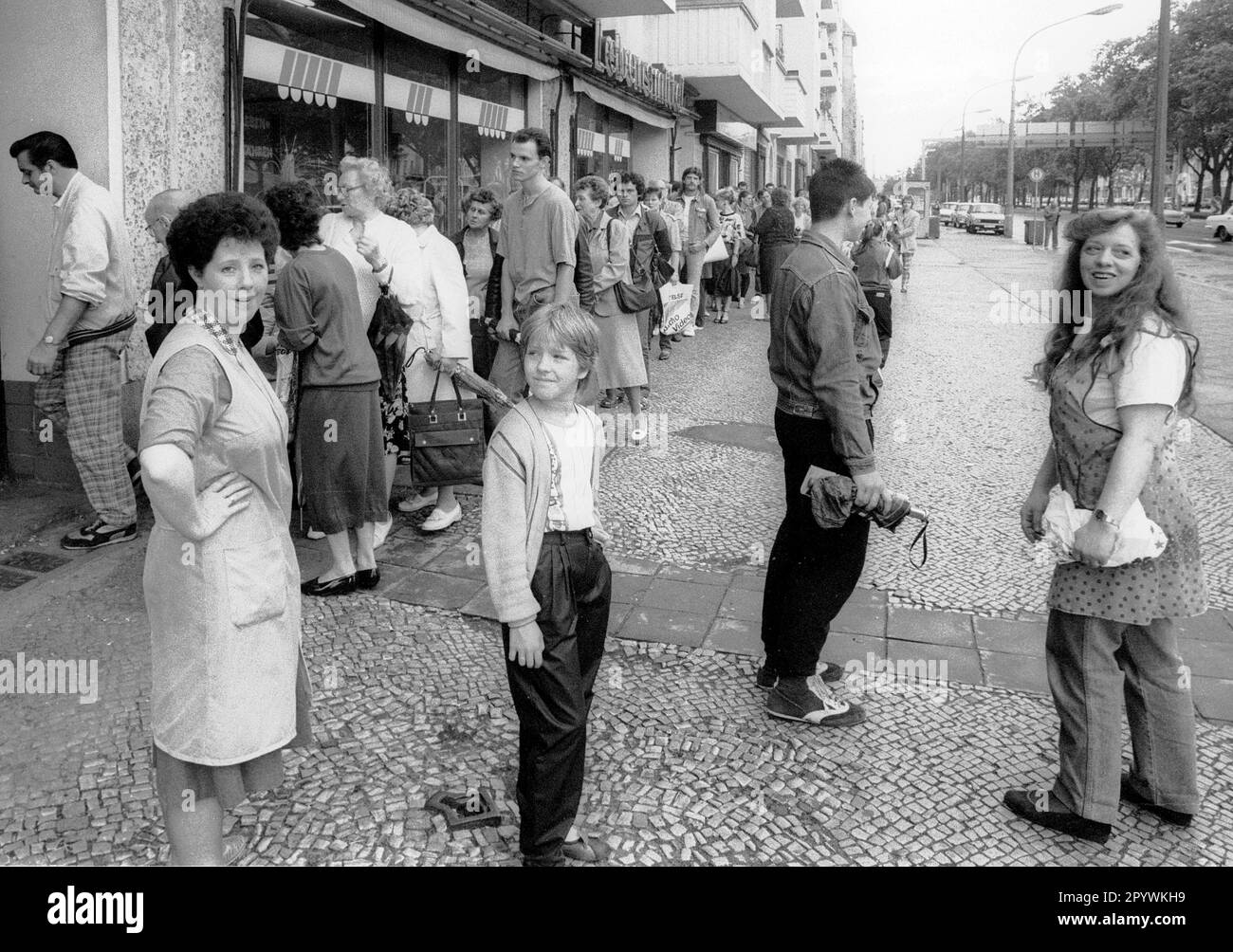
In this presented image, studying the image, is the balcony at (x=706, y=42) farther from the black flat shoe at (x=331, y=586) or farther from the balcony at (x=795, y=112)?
the black flat shoe at (x=331, y=586)

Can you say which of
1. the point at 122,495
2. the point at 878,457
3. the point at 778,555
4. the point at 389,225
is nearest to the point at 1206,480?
the point at 878,457

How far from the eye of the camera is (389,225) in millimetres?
5719

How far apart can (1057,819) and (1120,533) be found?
0.87m

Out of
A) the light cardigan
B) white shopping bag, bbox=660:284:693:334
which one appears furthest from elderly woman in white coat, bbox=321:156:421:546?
white shopping bag, bbox=660:284:693:334

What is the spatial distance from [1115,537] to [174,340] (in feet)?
7.76

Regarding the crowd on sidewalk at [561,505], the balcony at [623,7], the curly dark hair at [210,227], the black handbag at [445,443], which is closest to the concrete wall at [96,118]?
the crowd on sidewalk at [561,505]

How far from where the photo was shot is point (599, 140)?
17078mm

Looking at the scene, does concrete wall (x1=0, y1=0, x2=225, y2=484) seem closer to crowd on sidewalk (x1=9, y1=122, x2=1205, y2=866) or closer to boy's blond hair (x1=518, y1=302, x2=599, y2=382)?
crowd on sidewalk (x1=9, y1=122, x2=1205, y2=866)

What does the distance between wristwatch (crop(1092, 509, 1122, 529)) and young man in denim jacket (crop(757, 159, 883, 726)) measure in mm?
750

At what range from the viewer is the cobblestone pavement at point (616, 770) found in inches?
121

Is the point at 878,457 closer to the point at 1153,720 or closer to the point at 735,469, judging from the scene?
the point at 735,469

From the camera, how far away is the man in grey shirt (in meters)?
6.39

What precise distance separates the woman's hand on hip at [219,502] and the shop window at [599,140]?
42.0 feet

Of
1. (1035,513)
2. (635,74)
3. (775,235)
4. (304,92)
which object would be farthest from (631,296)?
(635,74)
